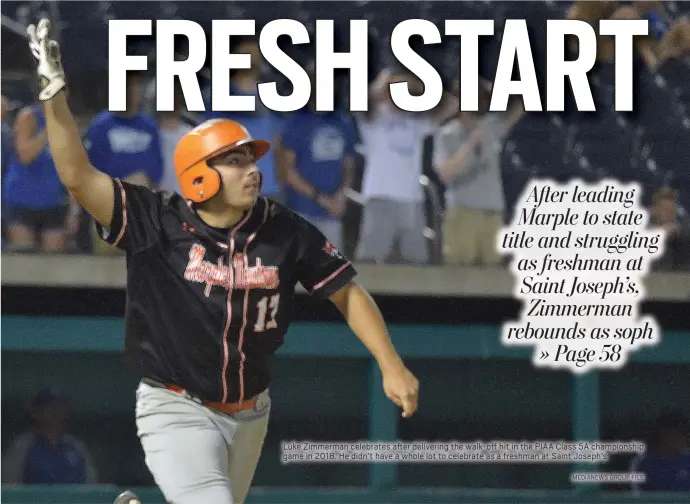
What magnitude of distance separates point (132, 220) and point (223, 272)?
237mm

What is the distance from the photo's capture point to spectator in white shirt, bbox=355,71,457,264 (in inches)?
146

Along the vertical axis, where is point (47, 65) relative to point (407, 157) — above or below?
above

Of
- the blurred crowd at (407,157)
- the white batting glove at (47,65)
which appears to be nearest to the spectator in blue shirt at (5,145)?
the blurred crowd at (407,157)

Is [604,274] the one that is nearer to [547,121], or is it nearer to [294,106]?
[547,121]

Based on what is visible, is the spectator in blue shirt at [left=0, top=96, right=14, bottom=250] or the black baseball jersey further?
the spectator in blue shirt at [left=0, top=96, right=14, bottom=250]

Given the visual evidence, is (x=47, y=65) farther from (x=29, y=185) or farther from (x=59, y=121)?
(x=29, y=185)

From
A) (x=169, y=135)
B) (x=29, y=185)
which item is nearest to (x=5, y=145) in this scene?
(x=29, y=185)

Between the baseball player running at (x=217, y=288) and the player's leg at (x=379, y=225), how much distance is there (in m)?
0.77

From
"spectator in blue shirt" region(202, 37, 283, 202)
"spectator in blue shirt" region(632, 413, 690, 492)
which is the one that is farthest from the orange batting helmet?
"spectator in blue shirt" region(632, 413, 690, 492)

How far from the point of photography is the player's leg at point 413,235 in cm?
378

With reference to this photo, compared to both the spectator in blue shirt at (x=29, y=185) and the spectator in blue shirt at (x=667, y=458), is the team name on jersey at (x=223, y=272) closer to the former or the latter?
the spectator in blue shirt at (x=29, y=185)

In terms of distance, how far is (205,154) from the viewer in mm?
2873

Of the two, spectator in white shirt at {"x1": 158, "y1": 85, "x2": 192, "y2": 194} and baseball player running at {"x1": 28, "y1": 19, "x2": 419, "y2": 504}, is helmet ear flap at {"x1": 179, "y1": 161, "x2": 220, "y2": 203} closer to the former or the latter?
baseball player running at {"x1": 28, "y1": 19, "x2": 419, "y2": 504}

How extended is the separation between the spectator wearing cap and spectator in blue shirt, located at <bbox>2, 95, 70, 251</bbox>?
457mm
